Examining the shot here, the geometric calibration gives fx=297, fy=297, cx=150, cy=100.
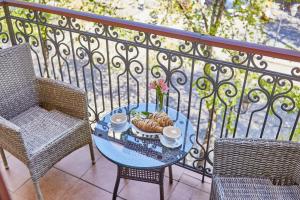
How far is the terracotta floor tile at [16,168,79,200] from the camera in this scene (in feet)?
6.91

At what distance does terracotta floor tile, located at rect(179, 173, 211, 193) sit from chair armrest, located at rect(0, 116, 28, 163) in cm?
113

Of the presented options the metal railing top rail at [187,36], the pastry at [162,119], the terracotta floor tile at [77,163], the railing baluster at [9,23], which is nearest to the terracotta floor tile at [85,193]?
the terracotta floor tile at [77,163]

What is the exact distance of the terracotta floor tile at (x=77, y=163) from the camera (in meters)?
2.31

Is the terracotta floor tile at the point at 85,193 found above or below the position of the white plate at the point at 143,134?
below

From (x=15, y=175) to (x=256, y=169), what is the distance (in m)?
1.74

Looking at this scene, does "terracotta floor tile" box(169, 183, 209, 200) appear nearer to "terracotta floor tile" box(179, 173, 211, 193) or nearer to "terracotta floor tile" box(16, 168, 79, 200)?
"terracotta floor tile" box(179, 173, 211, 193)

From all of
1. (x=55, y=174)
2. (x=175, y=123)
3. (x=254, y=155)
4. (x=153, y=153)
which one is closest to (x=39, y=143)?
(x=55, y=174)

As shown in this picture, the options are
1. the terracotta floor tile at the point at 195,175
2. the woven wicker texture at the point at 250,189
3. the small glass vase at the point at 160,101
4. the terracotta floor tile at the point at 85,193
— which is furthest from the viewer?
the terracotta floor tile at the point at 195,175

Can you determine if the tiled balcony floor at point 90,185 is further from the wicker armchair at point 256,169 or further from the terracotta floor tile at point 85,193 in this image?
the wicker armchair at point 256,169

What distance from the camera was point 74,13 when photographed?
7.05 feet

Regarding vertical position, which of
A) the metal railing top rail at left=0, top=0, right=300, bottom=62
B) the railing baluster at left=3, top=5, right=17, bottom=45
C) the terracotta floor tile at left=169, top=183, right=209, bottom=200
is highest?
the metal railing top rail at left=0, top=0, right=300, bottom=62

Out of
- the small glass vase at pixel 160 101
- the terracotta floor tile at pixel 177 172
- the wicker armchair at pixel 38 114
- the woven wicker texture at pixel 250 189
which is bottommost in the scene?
the terracotta floor tile at pixel 177 172

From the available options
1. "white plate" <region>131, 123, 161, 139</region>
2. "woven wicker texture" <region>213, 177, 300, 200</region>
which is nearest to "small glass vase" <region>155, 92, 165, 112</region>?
"white plate" <region>131, 123, 161, 139</region>

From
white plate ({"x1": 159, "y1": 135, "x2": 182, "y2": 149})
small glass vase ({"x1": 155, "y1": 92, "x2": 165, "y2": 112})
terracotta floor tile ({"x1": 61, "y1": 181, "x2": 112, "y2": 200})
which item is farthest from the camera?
terracotta floor tile ({"x1": 61, "y1": 181, "x2": 112, "y2": 200})
